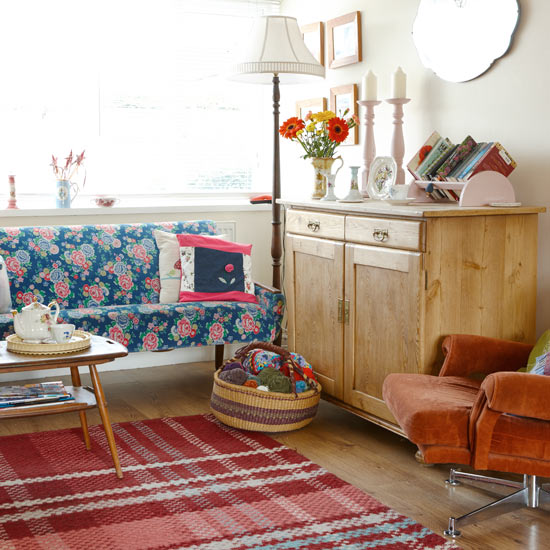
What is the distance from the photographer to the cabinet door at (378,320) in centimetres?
289

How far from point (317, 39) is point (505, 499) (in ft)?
9.37

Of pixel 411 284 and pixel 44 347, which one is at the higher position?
pixel 411 284

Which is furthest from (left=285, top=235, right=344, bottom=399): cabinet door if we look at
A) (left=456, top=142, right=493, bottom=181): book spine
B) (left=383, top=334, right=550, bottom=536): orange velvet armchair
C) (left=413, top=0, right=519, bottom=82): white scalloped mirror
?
(left=413, top=0, right=519, bottom=82): white scalloped mirror

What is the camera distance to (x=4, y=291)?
11.9 feet

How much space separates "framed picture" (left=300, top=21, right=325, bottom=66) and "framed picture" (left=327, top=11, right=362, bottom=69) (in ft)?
0.22

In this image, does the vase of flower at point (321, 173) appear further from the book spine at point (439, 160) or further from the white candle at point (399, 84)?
the book spine at point (439, 160)

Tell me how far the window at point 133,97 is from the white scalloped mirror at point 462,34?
111 cm

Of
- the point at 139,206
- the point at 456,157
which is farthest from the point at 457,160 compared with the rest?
the point at 139,206

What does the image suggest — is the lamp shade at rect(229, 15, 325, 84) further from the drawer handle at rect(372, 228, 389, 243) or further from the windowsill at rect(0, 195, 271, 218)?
the drawer handle at rect(372, 228, 389, 243)

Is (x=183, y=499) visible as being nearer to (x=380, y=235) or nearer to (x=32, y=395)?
(x=32, y=395)

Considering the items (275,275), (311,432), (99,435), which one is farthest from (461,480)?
(275,275)

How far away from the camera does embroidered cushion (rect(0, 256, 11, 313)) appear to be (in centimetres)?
361

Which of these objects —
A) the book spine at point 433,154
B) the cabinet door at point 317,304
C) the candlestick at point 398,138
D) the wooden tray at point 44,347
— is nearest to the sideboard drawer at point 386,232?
the cabinet door at point 317,304

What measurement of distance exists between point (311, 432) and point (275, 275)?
3.87 feet
